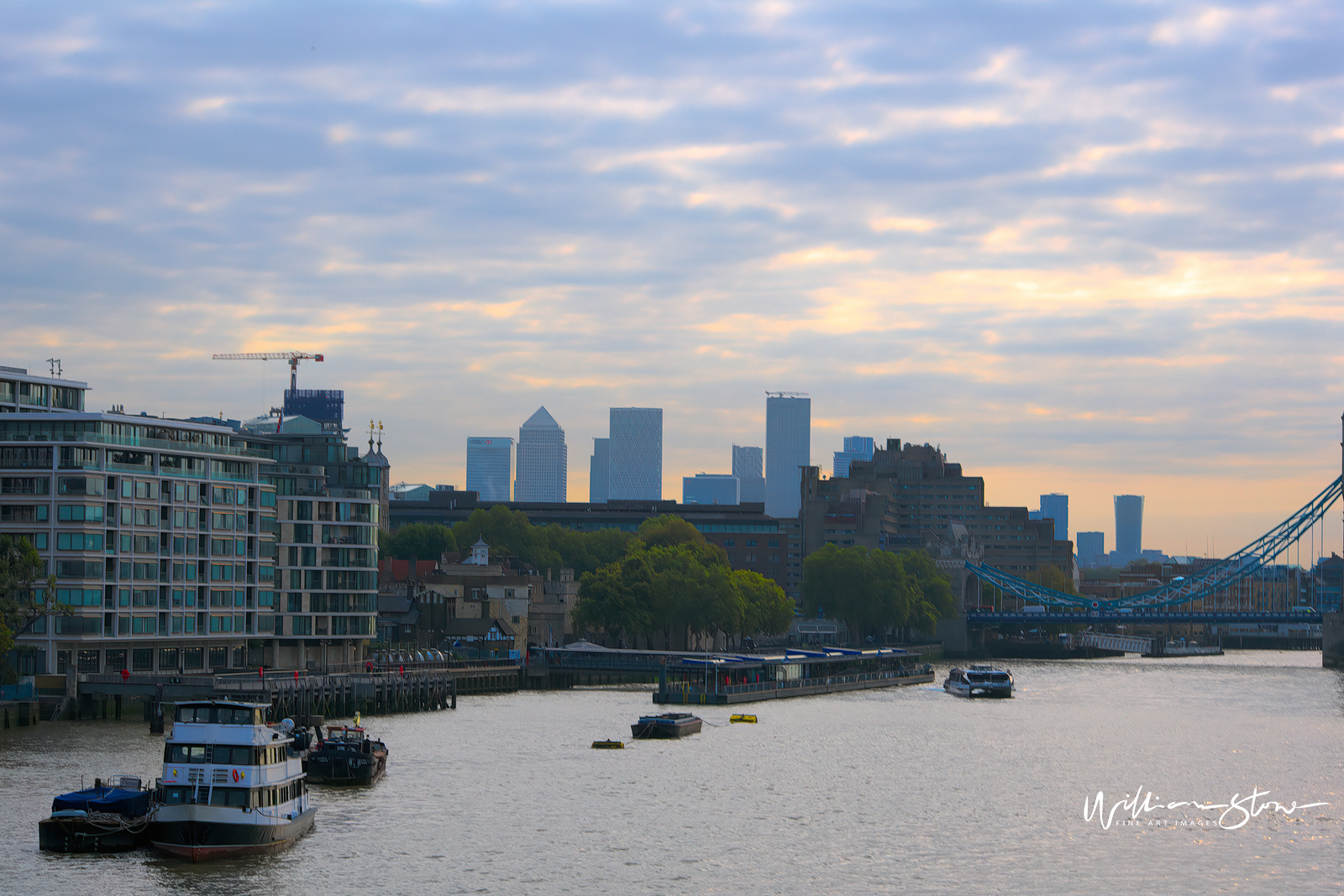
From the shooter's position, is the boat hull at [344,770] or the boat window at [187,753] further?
the boat hull at [344,770]

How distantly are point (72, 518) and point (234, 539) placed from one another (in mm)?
13551

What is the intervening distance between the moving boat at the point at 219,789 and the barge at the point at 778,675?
216 ft

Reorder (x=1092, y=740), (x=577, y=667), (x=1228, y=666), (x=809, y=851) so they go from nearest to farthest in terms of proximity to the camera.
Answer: (x=809, y=851) < (x=1092, y=740) < (x=577, y=667) < (x=1228, y=666)

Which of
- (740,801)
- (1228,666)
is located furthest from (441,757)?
(1228,666)

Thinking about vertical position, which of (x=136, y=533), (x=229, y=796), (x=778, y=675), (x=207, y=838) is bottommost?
(x=207, y=838)

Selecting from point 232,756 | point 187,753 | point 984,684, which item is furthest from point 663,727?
point 984,684

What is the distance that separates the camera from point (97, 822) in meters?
54.4

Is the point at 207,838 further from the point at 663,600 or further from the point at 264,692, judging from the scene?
the point at 663,600

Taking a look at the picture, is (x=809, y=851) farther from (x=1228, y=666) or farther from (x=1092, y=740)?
(x=1228, y=666)

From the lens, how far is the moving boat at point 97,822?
53.9m

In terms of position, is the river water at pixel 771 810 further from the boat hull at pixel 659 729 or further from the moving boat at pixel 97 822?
the boat hull at pixel 659 729

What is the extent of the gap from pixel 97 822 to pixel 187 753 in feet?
11.0

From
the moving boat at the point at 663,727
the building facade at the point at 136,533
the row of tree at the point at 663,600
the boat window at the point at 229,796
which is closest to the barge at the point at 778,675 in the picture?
the row of tree at the point at 663,600

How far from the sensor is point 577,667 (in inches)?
5394
